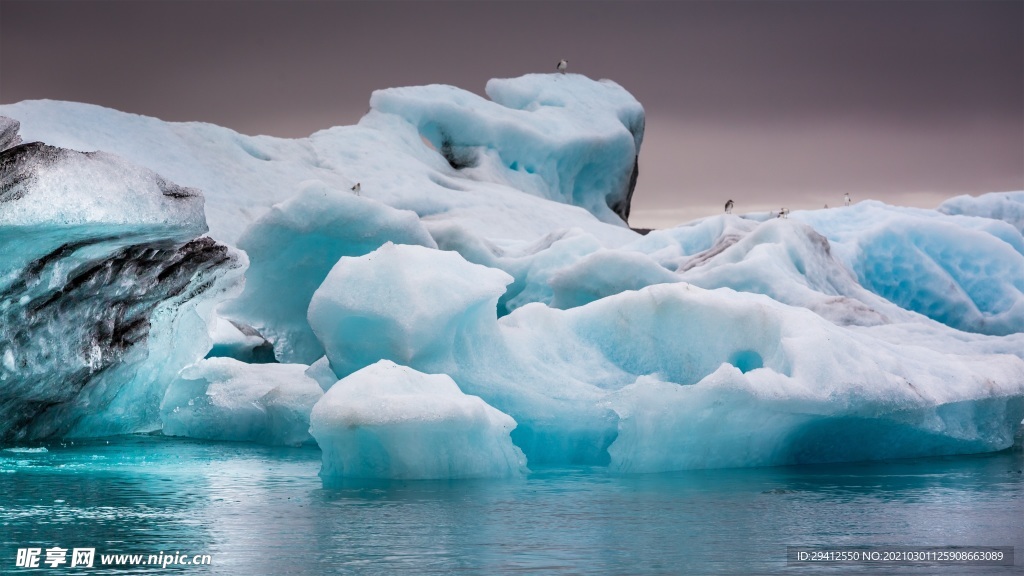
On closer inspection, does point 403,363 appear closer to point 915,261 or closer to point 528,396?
point 528,396

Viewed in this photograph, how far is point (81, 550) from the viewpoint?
4941mm

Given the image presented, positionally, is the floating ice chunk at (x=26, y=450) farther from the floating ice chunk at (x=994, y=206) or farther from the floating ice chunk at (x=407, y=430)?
the floating ice chunk at (x=994, y=206)

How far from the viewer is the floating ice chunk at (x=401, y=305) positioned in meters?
8.23

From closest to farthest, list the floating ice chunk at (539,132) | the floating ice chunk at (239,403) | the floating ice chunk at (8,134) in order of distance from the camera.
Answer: the floating ice chunk at (8,134)
the floating ice chunk at (239,403)
the floating ice chunk at (539,132)

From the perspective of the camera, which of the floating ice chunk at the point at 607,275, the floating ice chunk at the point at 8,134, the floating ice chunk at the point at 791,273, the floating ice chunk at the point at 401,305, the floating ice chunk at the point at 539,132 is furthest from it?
the floating ice chunk at the point at 539,132

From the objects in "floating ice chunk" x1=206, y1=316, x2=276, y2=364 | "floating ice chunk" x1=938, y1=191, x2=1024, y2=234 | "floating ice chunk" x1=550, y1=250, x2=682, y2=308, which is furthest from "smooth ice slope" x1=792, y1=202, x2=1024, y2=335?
"floating ice chunk" x1=206, y1=316, x2=276, y2=364

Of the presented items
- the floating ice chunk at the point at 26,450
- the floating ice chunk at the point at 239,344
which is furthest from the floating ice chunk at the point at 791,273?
the floating ice chunk at the point at 26,450

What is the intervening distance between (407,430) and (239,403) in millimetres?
3892

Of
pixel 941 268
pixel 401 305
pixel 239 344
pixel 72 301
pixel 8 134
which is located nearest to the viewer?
pixel 8 134

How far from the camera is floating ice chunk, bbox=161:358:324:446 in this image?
9.84 metres

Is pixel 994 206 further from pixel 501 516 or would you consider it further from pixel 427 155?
pixel 501 516

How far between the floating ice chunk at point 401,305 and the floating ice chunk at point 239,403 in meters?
1.24

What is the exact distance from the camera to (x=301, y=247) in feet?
42.8

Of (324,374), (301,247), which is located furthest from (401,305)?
(301,247)
